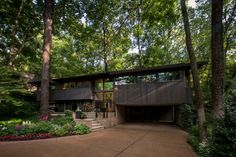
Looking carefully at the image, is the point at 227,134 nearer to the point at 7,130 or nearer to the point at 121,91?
the point at 7,130

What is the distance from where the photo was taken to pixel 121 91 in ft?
51.6

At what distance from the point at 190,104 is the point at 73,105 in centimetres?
1234

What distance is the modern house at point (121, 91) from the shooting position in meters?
13.7

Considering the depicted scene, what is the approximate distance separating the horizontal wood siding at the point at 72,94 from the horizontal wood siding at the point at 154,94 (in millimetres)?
3211

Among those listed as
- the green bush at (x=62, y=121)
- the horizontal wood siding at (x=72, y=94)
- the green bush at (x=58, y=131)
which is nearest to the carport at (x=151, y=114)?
the horizontal wood siding at (x=72, y=94)

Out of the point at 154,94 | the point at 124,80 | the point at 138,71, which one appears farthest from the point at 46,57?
the point at 154,94

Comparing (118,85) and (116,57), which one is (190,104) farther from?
(116,57)

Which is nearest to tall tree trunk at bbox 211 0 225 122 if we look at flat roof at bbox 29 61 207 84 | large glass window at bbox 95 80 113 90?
flat roof at bbox 29 61 207 84

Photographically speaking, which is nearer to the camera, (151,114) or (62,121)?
(62,121)

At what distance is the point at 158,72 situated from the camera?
48.0ft

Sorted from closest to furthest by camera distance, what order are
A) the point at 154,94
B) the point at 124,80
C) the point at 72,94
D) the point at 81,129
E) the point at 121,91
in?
the point at 81,129
the point at 154,94
the point at 121,91
the point at 124,80
the point at 72,94

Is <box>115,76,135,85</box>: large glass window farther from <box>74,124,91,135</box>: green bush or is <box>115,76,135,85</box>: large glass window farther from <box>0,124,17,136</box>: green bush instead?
<box>0,124,17,136</box>: green bush

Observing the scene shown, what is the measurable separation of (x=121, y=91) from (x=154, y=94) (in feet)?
10.3

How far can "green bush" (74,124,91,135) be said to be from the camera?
1090 cm
